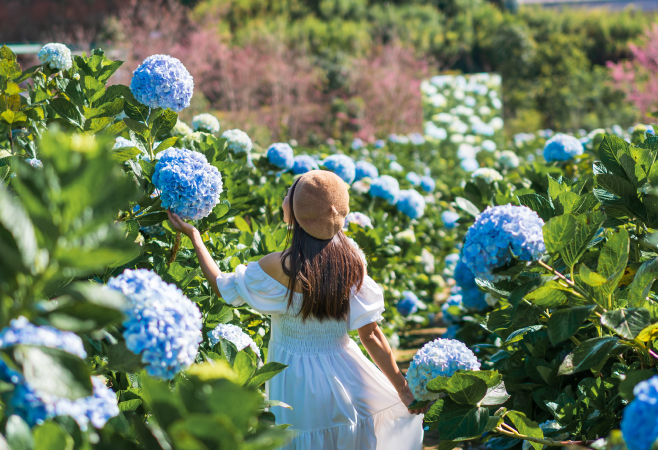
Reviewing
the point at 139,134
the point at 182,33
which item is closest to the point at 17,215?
the point at 139,134

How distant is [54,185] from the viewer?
0.63m

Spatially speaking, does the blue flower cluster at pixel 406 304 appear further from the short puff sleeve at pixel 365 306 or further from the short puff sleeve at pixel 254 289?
the short puff sleeve at pixel 254 289

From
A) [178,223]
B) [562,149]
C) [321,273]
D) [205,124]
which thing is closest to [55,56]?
[205,124]

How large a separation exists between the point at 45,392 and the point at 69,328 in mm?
78

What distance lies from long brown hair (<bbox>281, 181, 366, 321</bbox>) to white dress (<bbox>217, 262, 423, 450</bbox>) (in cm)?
4

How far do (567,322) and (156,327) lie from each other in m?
0.81

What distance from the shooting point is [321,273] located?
1.88 m

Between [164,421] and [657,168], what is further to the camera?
[657,168]

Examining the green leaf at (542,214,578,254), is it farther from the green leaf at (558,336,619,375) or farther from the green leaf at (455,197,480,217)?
the green leaf at (455,197,480,217)

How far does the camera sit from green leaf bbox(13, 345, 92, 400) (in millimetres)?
685

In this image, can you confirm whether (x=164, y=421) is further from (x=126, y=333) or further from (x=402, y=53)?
(x=402, y=53)

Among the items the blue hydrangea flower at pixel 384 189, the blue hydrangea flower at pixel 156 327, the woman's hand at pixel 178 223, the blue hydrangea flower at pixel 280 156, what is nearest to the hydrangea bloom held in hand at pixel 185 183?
the woman's hand at pixel 178 223

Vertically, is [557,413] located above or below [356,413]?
above

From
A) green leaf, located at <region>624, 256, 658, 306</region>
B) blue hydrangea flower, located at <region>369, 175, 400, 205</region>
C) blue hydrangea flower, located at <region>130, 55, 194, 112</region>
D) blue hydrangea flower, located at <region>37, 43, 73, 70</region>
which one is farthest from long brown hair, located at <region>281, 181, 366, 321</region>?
blue hydrangea flower, located at <region>369, 175, 400, 205</region>
